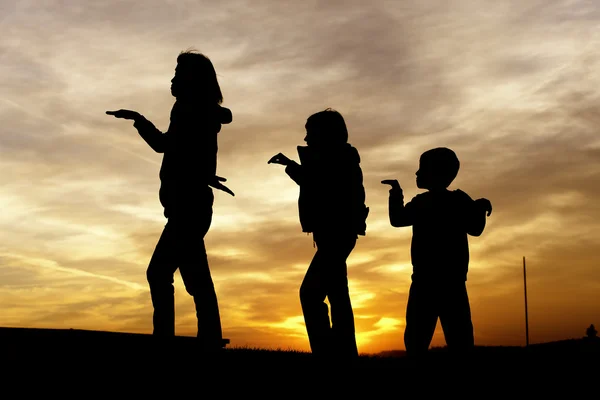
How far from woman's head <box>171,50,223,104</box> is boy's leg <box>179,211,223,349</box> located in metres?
1.33

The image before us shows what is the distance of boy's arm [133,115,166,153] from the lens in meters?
8.77

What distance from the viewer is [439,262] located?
835 centimetres

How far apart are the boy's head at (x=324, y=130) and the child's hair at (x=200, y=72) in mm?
1104

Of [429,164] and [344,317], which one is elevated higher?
[429,164]

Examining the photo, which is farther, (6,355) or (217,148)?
(217,148)

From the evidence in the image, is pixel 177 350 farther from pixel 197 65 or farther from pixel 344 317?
pixel 197 65

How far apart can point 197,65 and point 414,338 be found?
372 cm

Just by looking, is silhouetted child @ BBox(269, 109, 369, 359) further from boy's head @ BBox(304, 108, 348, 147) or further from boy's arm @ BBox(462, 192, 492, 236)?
boy's arm @ BBox(462, 192, 492, 236)

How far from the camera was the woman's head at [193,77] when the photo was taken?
357 inches

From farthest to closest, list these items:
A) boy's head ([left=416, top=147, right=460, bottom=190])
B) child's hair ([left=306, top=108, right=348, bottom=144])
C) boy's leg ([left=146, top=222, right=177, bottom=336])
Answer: child's hair ([left=306, top=108, right=348, bottom=144]) → boy's leg ([left=146, top=222, right=177, bottom=336]) → boy's head ([left=416, top=147, right=460, bottom=190])

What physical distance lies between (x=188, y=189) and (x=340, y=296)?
80.8 inches

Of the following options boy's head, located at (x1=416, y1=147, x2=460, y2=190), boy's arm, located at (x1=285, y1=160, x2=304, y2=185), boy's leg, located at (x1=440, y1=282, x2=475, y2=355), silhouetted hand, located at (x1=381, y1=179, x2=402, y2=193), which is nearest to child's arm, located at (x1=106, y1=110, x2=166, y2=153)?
boy's arm, located at (x1=285, y1=160, x2=304, y2=185)

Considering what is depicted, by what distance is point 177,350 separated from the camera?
8.56 m

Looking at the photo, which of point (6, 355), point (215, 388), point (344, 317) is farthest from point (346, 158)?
point (6, 355)
